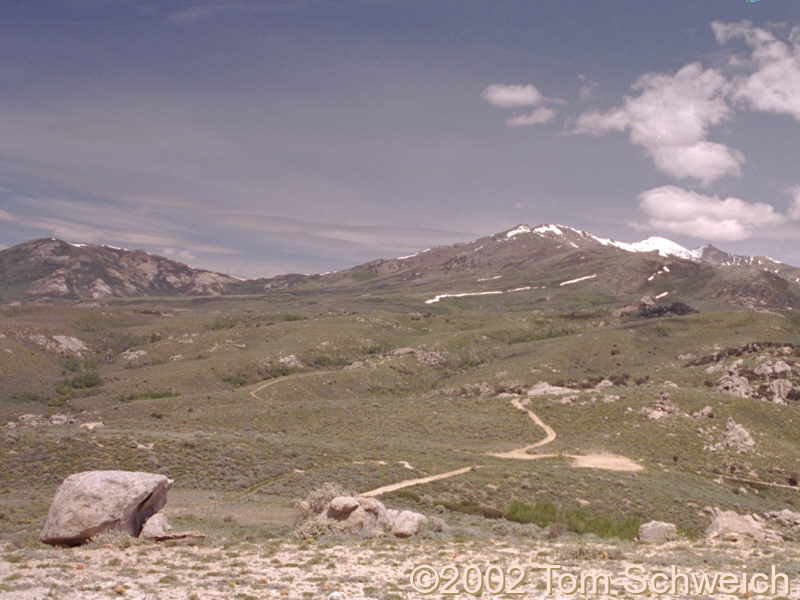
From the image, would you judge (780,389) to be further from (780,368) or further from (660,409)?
(660,409)

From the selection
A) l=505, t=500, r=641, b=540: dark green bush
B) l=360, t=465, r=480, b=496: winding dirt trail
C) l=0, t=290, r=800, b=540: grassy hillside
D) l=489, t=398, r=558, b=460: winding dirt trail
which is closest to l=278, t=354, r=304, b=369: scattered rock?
l=0, t=290, r=800, b=540: grassy hillside

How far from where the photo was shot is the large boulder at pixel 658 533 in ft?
88.9

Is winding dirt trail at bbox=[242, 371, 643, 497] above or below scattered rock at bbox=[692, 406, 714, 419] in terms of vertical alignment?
below

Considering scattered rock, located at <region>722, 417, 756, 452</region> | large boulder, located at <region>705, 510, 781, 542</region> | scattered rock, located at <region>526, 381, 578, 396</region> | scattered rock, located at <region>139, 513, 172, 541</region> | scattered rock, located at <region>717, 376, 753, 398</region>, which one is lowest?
scattered rock, located at <region>139, 513, 172, 541</region>

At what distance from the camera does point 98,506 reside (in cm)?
2091

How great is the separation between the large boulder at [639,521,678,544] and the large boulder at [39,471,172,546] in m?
24.2

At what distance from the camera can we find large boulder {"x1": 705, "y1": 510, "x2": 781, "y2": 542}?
84.0 feet

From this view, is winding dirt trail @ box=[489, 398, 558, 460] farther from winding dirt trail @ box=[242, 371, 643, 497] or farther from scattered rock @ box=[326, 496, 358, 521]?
scattered rock @ box=[326, 496, 358, 521]

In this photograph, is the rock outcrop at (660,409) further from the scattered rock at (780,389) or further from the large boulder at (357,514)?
the large boulder at (357,514)

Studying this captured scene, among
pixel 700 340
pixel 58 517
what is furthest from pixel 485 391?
pixel 58 517

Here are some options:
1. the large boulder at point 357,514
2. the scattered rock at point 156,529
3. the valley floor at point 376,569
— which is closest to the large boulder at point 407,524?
the large boulder at point 357,514

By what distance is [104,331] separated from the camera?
161 meters

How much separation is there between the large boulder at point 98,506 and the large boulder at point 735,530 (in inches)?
1052

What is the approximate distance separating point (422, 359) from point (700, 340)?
68.6 m
